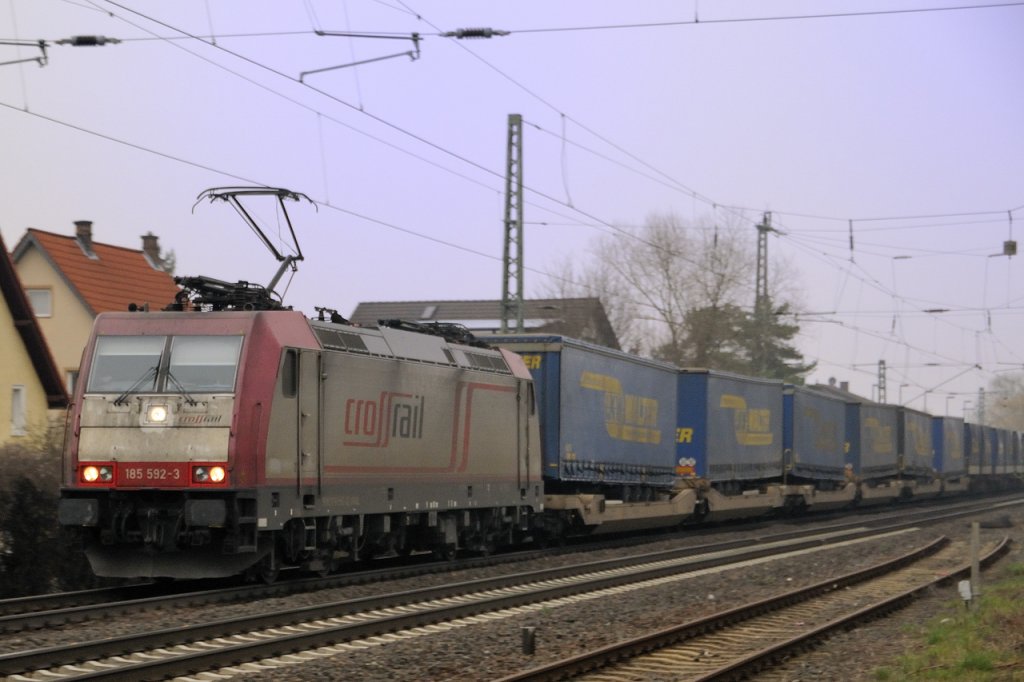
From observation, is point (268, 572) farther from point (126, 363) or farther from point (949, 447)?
point (949, 447)

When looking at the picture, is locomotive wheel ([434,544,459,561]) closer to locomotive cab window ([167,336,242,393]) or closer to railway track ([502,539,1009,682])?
railway track ([502,539,1009,682])

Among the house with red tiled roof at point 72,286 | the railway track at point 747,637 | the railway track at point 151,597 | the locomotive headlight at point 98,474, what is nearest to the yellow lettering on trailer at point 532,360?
the railway track at point 151,597

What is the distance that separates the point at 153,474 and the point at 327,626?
9.53 ft

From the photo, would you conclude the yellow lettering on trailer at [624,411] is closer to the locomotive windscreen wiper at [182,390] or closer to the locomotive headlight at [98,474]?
the locomotive windscreen wiper at [182,390]

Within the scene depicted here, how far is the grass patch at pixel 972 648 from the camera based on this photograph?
10.1 m

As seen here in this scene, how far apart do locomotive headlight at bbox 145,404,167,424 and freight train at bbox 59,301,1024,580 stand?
0.05 ft

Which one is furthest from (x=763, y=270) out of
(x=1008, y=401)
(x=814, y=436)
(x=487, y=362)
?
(x=1008, y=401)

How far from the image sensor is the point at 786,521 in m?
34.9

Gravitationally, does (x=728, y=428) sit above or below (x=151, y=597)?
above

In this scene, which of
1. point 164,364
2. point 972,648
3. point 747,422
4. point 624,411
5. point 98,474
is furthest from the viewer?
point 747,422

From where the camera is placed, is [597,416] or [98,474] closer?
[98,474]

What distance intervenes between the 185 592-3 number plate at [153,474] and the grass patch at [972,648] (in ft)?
24.5

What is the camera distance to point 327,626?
12242 mm

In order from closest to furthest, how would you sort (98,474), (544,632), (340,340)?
(544,632), (98,474), (340,340)
